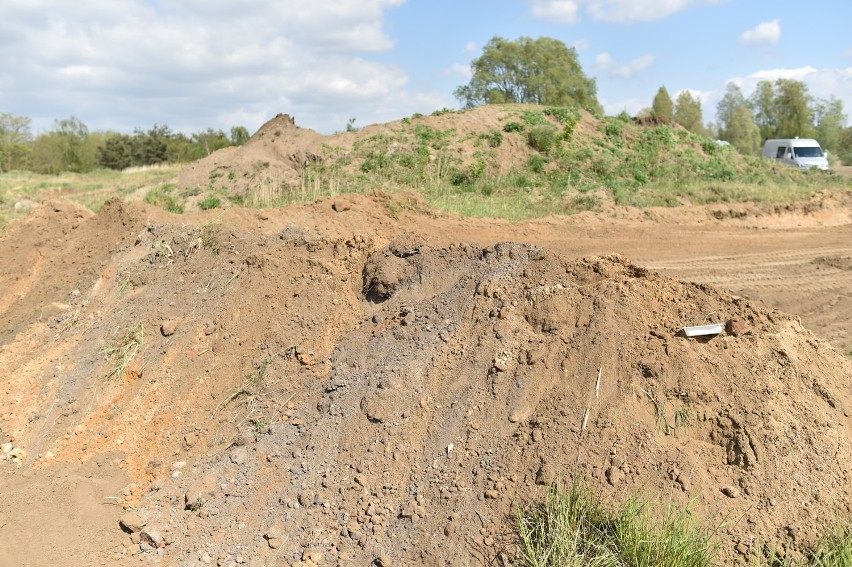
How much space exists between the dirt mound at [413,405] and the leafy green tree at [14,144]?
37.5 metres

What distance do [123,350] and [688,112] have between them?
4259 cm

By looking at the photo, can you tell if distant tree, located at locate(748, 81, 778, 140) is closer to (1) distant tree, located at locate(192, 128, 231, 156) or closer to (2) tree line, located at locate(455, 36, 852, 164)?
(2) tree line, located at locate(455, 36, 852, 164)

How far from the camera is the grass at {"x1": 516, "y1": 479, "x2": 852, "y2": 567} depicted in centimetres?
354

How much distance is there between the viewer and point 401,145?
19812mm

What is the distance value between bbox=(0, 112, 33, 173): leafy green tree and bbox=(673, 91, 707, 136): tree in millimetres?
40061

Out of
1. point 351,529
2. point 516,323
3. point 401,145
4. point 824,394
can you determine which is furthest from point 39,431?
point 401,145

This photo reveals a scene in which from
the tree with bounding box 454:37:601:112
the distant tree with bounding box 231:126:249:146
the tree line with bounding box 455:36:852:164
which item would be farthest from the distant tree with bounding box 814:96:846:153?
the distant tree with bounding box 231:126:249:146

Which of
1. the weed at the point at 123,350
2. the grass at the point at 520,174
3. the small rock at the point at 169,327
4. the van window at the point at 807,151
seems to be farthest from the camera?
the van window at the point at 807,151

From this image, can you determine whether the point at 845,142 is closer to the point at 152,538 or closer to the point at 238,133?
the point at 238,133

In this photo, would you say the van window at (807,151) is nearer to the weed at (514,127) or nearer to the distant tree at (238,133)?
the weed at (514,127)

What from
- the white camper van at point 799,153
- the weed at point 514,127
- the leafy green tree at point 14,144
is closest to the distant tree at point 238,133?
the leafy green tree at point 14,144

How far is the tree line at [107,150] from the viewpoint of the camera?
3986 cm

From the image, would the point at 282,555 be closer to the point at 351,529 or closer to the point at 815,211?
the point at 351,529

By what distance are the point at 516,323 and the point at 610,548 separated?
2.01 metres
